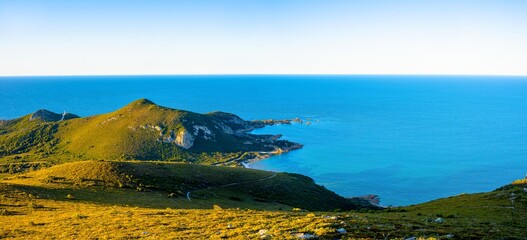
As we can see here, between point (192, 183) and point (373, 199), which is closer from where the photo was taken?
point (192, 183)

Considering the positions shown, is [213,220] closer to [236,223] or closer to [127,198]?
[236,223]

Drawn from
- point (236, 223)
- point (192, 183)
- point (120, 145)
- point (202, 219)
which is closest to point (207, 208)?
point (202, 219)

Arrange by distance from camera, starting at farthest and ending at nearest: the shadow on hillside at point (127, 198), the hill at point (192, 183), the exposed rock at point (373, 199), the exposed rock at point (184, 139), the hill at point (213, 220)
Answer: the exposed rock at point (184, 139), the exposed rock at point (373, 199), the hill at point (192, 183), the shadow on hillside at point (127, 198), the hill at point (213, 220)

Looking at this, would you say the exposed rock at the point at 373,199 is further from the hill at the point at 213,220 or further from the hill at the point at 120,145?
the hill at the point at 120,145

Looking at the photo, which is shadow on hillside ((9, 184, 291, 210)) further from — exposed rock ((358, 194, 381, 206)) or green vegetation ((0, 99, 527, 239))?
exposed rock ((358, 194, 381, 206))

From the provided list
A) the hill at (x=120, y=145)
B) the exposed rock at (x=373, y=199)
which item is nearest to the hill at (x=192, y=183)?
the exposed rock at (x=373, y=199)
